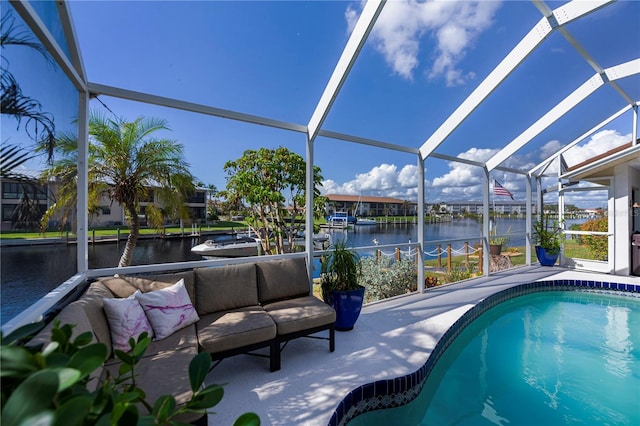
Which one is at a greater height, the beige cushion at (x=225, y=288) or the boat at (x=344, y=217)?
the boat at (x=344, y=217)

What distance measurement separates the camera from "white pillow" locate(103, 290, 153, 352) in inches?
96.0

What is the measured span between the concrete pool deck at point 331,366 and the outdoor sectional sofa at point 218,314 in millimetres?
251

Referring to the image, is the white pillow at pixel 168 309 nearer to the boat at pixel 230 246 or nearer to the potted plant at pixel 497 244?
the boat at pixel 230 246

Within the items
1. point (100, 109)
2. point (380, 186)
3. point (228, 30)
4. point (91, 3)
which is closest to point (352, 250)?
point (380, 186)

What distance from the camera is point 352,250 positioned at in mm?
4223

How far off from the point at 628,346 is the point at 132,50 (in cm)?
731

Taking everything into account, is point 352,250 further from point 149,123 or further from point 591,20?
point 591,20

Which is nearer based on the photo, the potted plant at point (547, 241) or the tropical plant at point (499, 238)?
the tropical plant at point (499, 238)

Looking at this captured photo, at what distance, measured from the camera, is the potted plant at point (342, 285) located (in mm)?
3908

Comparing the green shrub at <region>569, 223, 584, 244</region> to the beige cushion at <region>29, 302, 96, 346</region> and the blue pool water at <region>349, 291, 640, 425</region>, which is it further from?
the beige cushion at <region>29, 302, 96, 346</region>

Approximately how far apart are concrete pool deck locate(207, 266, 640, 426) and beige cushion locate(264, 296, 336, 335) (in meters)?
0.41

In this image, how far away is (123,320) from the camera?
248 cm

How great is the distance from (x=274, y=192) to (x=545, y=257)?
7.67 meters

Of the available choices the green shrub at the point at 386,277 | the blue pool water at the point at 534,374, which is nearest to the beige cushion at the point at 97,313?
the blue pool water at the point at 534,374
